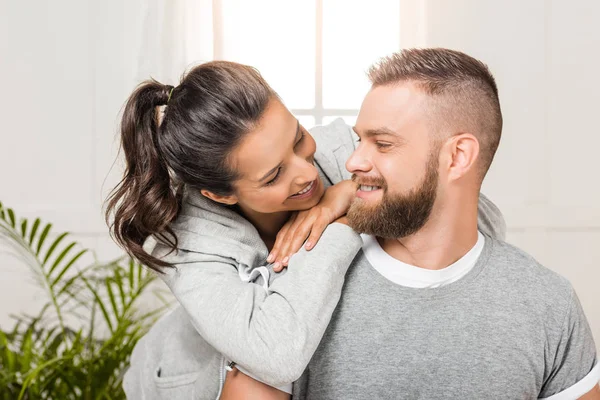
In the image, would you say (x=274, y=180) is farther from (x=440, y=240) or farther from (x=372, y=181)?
(x=440, y=240)

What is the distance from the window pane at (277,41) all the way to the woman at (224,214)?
1.85 m

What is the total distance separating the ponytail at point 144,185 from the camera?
5.74ft

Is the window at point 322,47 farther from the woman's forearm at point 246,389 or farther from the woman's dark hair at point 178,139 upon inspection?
the woman's forearm at point 246,389

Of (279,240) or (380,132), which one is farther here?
(279,240)

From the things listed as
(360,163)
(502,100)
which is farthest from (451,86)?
(502,100)

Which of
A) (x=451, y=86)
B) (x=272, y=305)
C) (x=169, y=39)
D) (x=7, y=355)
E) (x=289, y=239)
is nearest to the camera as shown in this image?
(x=272, y=305)

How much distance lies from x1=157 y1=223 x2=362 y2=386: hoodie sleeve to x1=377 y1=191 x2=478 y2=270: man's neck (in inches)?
5.1

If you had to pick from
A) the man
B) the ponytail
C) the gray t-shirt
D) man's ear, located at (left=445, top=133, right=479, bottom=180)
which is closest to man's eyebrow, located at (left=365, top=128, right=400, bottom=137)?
the man

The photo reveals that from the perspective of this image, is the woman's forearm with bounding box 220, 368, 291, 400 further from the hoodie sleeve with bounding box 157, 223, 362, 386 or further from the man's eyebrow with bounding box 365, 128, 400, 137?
the man's eyebrow with bounding box 365, 128, 400, 137

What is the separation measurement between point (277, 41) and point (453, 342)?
233cm

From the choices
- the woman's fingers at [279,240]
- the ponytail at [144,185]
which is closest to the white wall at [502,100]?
the ponytail at [144,185]

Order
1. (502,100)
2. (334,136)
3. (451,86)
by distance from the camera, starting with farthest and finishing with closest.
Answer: (502,100)
(334,136)
(451,86)

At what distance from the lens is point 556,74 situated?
11.8ft

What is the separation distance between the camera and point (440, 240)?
174 cm
